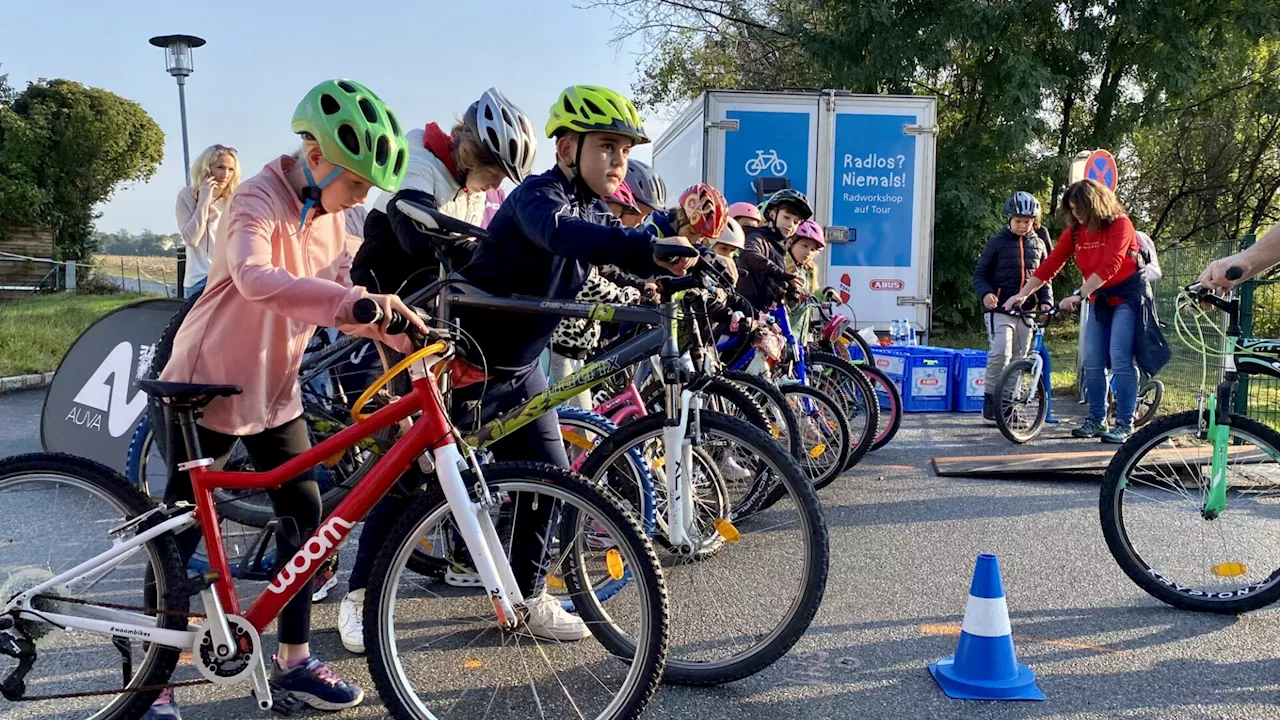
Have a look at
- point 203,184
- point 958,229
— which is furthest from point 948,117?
point 203,184

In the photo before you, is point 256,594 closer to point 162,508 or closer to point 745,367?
point 162,508

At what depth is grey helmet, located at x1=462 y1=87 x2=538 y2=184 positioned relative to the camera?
3.85 m

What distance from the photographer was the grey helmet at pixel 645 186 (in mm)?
5641

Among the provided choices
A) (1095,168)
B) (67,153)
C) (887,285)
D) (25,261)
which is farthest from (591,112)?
(67,153)

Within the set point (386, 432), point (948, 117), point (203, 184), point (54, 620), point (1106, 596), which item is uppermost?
point (948, 117)

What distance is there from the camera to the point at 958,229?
18.1 meters

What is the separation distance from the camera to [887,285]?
34.5 feet

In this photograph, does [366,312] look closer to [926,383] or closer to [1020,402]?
[1020,402]

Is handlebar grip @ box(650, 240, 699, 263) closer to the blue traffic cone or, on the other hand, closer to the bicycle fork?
the bicycle fork

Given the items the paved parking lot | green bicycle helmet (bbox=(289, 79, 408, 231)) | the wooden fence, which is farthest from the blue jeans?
the wooden fence

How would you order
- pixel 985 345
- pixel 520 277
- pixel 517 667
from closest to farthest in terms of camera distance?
pixel 517 667
pixel 520 277
pixel 985 345

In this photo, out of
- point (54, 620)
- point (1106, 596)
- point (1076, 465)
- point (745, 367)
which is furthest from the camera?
point (1076, 465)

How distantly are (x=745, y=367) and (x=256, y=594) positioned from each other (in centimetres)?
366

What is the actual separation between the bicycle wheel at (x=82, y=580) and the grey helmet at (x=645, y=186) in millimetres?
3387
